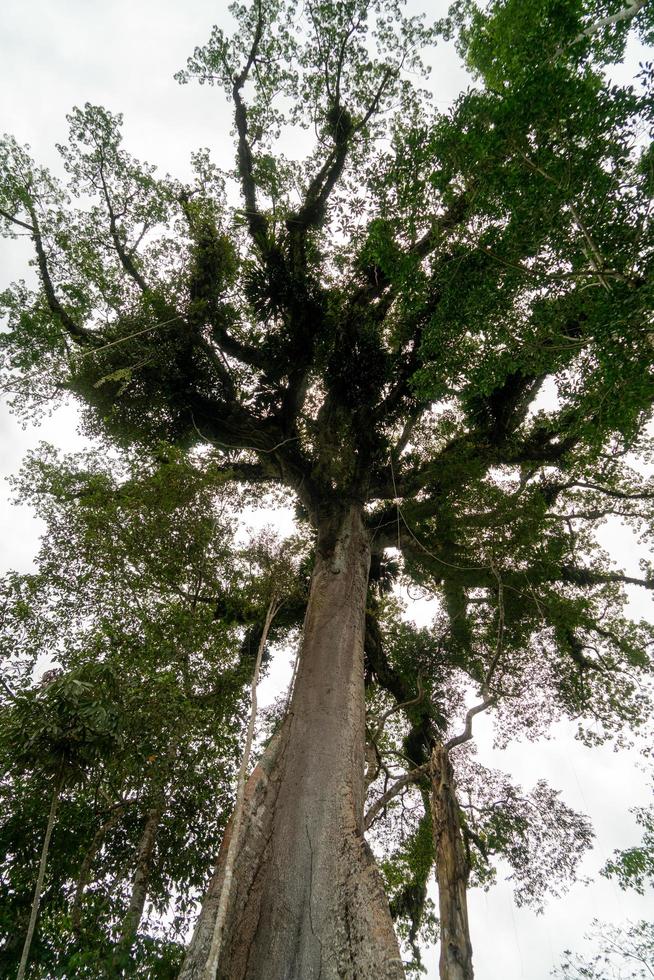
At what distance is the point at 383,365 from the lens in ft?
24.0

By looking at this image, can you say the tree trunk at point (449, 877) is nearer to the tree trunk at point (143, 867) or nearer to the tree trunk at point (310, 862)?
the tree trunk at point (310, 862)

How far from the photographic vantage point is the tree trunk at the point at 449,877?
3.43m

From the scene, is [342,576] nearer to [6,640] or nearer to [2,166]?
[6,640]

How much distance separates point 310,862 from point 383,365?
247 inches

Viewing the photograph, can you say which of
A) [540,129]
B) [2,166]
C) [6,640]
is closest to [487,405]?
[540,129]

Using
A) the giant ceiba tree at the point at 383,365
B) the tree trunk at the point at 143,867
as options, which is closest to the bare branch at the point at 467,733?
the giant ceiba tree at the point at 383,365

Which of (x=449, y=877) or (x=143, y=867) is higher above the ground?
(x=449, y=877)

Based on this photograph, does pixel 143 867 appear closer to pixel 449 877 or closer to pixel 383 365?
pixel 449 877

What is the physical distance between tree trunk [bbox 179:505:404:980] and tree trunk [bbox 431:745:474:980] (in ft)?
3.22

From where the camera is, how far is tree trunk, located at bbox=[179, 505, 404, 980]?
2492mm

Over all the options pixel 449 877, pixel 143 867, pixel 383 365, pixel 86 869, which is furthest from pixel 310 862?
pixel 383 365

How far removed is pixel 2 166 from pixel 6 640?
6901 millimetres

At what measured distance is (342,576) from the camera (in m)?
5.87

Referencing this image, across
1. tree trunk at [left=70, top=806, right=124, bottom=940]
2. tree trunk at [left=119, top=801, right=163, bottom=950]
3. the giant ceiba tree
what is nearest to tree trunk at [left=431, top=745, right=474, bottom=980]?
the giant ceiba tree
